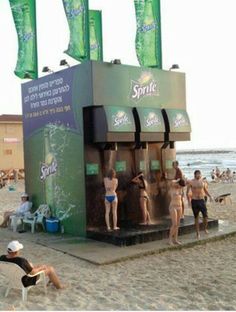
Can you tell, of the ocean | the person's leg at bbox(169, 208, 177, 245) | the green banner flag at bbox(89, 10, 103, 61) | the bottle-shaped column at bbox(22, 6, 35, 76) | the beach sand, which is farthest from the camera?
the ocean

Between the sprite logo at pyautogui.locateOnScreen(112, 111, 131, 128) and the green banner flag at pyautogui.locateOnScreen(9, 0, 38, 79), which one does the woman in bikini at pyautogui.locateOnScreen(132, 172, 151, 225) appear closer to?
the sprite logo at pyautogui.locateOnScreen(112, 111, 131, 128)

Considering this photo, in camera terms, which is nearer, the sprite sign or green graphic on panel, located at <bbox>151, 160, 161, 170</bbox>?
the sprite sign

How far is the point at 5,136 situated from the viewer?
32.8m

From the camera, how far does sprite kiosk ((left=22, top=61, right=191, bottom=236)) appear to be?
28.0 feet

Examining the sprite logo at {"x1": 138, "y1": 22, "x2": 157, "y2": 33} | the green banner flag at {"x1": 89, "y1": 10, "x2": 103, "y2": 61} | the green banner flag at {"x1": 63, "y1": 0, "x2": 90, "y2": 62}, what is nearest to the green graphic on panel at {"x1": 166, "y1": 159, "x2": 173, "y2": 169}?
the green banner flag at {"x1": 63, "y1": 0, "x2": 90, "y2": 62}

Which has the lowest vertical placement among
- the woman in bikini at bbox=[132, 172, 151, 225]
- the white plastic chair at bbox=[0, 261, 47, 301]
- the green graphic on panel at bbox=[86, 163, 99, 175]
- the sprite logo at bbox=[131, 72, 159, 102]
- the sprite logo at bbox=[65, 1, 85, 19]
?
the white plastic chair at bbox=[0, 261, 47, 301]

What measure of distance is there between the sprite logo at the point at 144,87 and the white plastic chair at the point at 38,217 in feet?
11.5

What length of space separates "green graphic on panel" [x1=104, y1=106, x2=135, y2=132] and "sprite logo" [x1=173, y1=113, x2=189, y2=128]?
4.63 feet

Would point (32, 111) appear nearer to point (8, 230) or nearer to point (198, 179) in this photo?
point (8, 230)

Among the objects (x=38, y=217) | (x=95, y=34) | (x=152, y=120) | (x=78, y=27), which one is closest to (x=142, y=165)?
(x=152, y=120)

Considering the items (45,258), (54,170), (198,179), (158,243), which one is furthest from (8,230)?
(198,179)

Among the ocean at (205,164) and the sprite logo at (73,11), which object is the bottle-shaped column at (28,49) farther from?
the ocean at (205,164)

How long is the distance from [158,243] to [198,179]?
5.28 ft

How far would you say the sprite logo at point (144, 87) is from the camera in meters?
9.14
